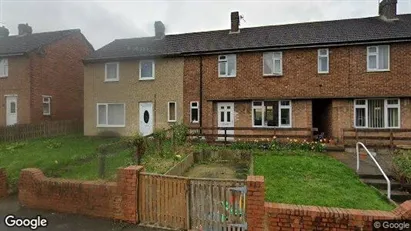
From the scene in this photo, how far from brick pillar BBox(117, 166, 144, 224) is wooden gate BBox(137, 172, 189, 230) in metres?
0.10

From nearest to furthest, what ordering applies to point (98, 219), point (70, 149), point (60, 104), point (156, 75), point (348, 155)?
point (98, 219), point (348, 155), point (70, 149), point (156, 75), point (60, 104)

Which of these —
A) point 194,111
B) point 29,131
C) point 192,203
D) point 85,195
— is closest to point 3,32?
point 29,131

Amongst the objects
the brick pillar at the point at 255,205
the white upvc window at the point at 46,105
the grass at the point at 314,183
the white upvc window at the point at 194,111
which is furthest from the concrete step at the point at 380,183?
the white upvc window at the point at 46,105

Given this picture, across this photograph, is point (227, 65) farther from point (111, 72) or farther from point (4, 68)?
point (4, 68)

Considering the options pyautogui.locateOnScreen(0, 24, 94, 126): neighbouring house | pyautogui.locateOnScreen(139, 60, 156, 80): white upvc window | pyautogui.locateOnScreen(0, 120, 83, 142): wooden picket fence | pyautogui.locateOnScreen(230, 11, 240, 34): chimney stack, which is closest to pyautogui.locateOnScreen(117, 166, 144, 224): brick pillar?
pyautogui.locateOnScreen(139, 60, 156, 80): white upvc window

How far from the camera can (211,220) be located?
5.19 m

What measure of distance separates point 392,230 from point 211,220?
10.0ft

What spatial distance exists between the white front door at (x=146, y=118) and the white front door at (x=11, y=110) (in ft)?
32.8

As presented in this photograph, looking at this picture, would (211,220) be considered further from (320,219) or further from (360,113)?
(360,113)

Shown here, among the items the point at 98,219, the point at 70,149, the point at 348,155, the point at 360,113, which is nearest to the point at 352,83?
the point at 360,113

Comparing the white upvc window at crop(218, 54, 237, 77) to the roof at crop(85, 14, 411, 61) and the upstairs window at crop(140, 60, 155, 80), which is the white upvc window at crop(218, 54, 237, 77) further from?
the upstairs window at crop(140, 60, 155, 80)

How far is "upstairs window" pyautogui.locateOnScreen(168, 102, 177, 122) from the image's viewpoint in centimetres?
1716

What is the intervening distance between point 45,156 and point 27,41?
1511 centimetres

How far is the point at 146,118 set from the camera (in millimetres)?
17688
